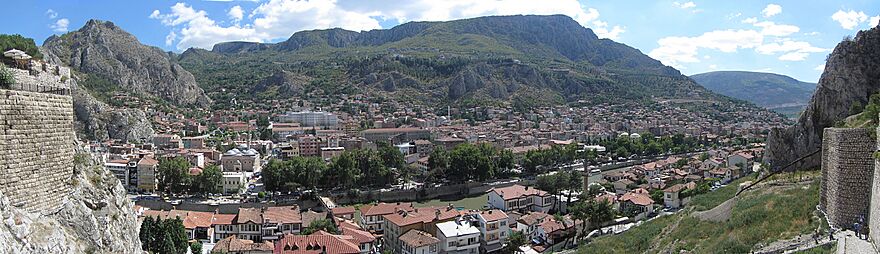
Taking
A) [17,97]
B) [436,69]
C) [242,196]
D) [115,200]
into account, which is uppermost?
[436,69]

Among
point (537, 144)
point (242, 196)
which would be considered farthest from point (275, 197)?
point (537, 144)

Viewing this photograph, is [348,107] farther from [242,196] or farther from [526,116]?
[242,196]

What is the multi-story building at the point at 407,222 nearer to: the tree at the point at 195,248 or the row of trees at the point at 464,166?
the tree at the point at 195,248

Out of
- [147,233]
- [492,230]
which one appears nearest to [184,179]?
[147,233]

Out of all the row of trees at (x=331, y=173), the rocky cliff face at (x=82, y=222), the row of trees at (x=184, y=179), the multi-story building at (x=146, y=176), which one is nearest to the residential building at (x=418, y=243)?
the rocky cliff face at (x=82, y=222)

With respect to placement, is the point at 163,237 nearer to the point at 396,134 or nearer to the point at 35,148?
the point at 35,148

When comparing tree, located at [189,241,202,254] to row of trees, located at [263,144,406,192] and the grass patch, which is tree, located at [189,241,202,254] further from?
row of trees, located at [263,144,406,192]
